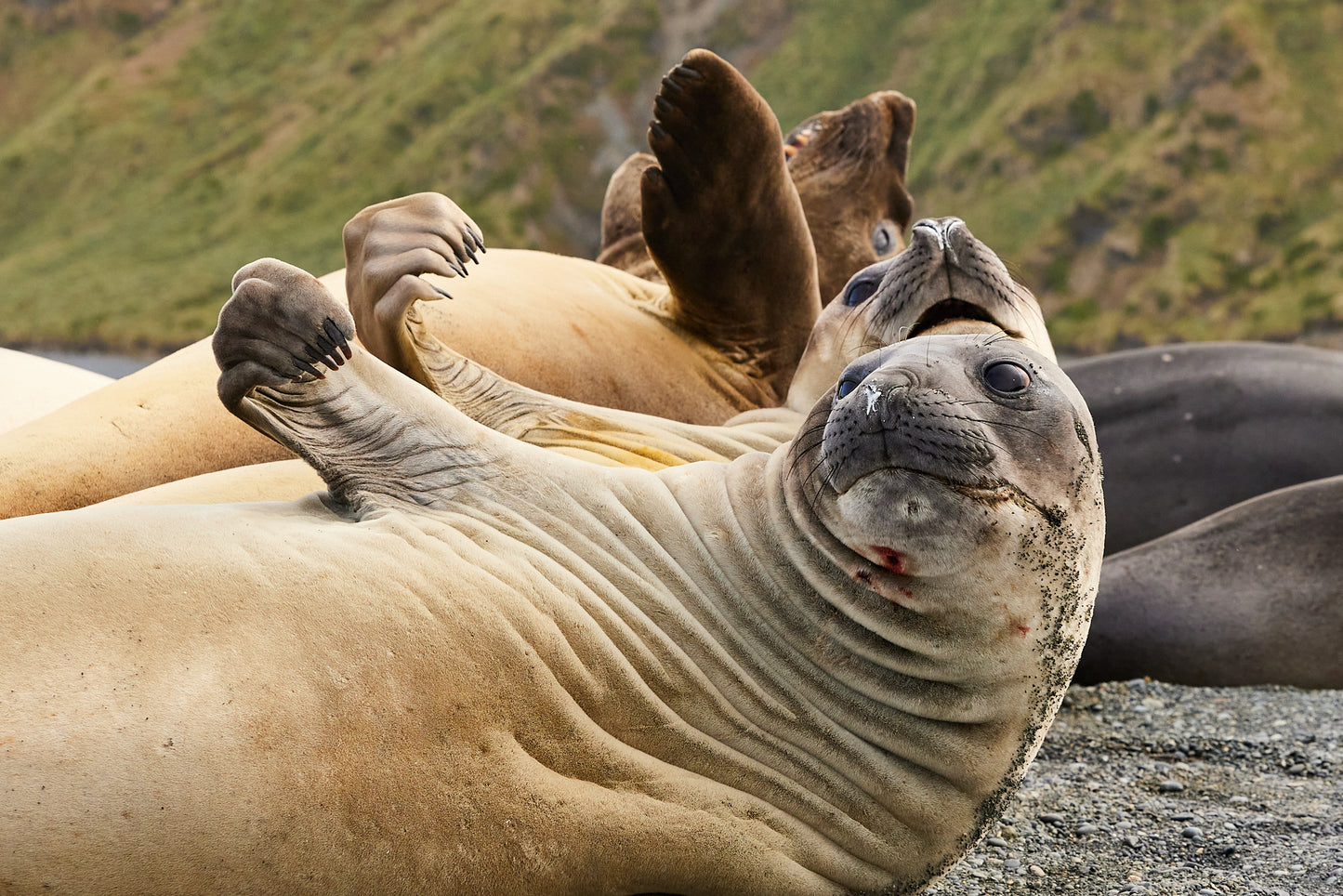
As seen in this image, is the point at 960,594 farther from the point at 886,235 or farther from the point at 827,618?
the point at 886,235

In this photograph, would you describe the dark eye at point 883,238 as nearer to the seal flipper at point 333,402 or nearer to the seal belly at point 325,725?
the seal flipper at point 333,402

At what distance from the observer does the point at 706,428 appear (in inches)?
118

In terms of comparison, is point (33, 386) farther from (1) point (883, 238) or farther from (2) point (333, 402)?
(1) point (883, 238)

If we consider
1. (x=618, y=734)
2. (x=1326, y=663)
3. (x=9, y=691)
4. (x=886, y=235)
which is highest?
(x=9, y=691)

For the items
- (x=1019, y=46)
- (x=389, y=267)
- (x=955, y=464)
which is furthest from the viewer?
(x=1019, y=46)

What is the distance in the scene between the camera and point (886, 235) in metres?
5.12

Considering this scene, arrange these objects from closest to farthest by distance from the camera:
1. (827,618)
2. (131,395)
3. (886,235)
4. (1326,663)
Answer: (827,618)
(131,395)
(1326,663)
(886,235)

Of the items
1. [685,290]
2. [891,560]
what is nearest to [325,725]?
[891,560]

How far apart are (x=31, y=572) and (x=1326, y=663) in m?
3.38

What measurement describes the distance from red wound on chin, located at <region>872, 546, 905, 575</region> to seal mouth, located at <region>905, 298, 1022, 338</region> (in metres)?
0.95

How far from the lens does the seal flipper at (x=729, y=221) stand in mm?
3359

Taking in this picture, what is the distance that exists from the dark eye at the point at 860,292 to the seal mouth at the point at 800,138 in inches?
82.9

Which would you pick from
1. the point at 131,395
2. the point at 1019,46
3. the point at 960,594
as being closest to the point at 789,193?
the point at 131,395

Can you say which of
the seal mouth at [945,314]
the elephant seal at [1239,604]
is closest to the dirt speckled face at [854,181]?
the elephant seal at [1239,604]
